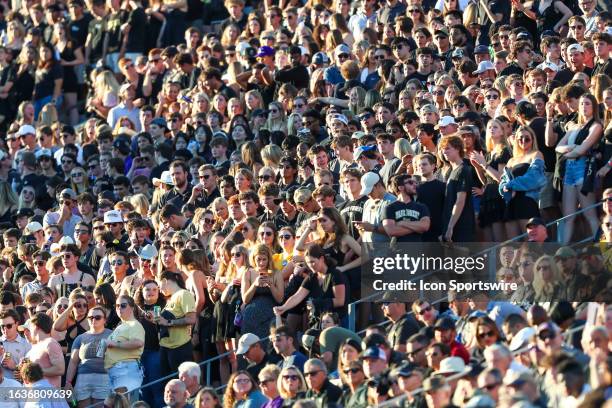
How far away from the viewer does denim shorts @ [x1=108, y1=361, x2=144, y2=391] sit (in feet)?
57.9

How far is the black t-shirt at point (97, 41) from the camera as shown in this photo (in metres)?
28.4

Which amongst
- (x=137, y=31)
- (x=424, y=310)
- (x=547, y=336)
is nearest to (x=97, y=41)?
(x=137, y=31)

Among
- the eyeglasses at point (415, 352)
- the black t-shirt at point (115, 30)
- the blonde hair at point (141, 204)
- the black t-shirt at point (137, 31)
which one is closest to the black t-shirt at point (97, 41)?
the black t-shirt at point (115, 30)

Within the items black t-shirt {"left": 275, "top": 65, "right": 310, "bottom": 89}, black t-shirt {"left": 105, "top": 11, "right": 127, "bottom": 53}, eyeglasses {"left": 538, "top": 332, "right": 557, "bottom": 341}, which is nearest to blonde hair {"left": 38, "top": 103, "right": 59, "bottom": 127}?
black t-shirt {"left": 105, "top": 11, "right": 127, "bottom": 53}

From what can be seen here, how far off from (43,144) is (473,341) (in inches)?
475

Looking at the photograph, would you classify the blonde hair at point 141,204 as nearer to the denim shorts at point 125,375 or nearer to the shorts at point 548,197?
the denim shorts at point 125,375

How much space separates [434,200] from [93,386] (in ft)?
12.3

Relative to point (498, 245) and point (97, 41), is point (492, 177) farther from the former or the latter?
point (97, 41)

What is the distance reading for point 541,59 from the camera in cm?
2056

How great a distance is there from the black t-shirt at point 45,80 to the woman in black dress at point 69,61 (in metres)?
0.35

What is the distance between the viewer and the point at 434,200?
17.2 metres

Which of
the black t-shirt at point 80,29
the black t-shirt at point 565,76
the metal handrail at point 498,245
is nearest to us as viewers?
the metal handrail at point 498,245

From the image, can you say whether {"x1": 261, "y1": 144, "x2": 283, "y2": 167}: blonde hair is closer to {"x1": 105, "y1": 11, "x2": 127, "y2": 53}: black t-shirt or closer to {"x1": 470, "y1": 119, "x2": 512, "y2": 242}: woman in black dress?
{"x1": 470, "y1": 119, "x2": 512, "y2": 242}: woman in black dress

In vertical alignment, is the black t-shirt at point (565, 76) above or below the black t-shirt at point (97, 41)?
below
